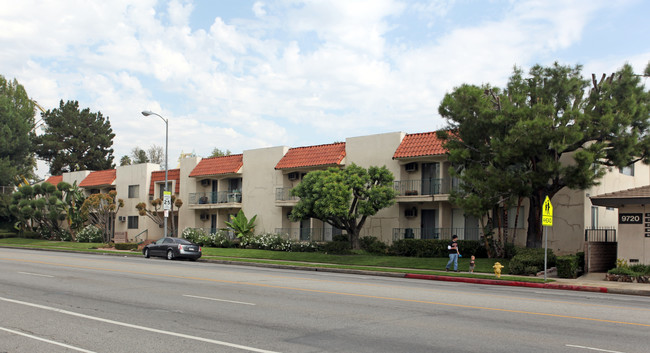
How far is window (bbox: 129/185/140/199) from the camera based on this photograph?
50969 mm

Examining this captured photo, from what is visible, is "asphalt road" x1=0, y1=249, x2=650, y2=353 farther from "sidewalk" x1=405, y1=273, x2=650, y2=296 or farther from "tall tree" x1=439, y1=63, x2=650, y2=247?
"tall tree" x1=439, y1=63, x2=650, y2=247

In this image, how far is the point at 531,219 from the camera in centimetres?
2633

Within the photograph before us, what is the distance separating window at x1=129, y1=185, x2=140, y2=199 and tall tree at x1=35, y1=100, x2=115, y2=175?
2453 centimetres

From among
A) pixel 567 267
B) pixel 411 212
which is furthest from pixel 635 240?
pixel 411 212

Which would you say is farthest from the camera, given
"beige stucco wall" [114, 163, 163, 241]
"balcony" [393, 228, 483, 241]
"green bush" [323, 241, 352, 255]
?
"beige stucco wall" [114, 163, 163, 241]

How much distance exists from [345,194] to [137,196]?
2669cm

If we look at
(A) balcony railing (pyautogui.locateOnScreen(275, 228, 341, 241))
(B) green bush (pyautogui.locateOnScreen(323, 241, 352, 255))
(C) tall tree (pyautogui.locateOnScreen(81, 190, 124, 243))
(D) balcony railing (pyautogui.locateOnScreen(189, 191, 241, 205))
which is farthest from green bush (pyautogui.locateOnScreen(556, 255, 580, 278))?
(C) tall tree (pyautogui.locateOnScreen(81, 190, 124, 243))

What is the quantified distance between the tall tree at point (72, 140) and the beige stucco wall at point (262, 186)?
1542 inches

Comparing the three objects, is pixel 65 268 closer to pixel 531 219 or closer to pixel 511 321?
pixel 511 321

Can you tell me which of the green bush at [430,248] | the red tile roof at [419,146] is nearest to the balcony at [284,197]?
the red tile roof at [419,146]

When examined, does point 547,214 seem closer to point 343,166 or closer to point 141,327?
point 141,327

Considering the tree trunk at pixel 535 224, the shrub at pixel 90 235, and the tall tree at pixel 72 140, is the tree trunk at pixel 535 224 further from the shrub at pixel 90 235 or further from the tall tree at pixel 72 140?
the tall tree at pixel 72 140

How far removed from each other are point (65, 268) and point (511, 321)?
1816 cm

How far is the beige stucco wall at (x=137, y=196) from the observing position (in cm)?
4991
